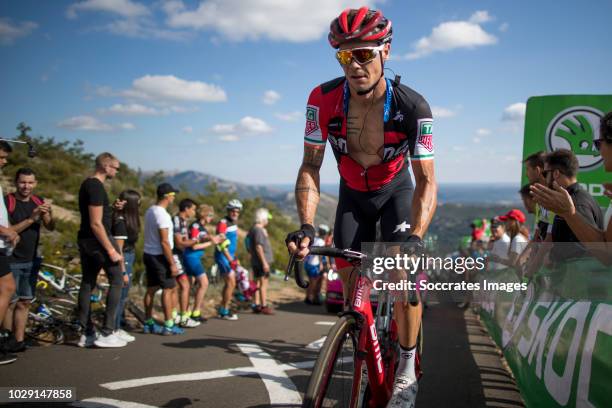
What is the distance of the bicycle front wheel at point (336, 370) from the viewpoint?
6.82ft

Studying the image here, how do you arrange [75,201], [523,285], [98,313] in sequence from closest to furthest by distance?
1. [523,285]
2. [98,313]
3. [75,201]

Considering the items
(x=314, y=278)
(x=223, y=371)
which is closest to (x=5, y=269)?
(x=223, y=371)

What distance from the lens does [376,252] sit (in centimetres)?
271

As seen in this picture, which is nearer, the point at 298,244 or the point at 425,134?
the point at 298,244

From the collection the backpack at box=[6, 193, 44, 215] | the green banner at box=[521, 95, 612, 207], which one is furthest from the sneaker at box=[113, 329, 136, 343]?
the green banner at box=[521, 95, 612, 207]

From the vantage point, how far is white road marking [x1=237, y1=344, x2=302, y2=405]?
3832 millimetres

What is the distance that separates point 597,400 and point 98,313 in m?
Answer: 6.42

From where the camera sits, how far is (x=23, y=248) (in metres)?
5.12

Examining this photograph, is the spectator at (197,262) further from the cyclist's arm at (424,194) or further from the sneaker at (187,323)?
the cyclist's arm at (424,194)

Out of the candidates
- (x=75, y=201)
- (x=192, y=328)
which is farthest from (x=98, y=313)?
(x=75, y=201)

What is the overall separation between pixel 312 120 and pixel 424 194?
92 centimetres

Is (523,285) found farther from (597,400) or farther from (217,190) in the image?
(217,190)


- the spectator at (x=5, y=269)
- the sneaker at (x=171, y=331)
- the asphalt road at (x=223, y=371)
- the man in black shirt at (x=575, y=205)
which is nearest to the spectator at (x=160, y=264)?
the sneaker at (x=171, y=331)

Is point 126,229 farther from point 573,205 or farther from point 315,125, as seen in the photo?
point 573,205
